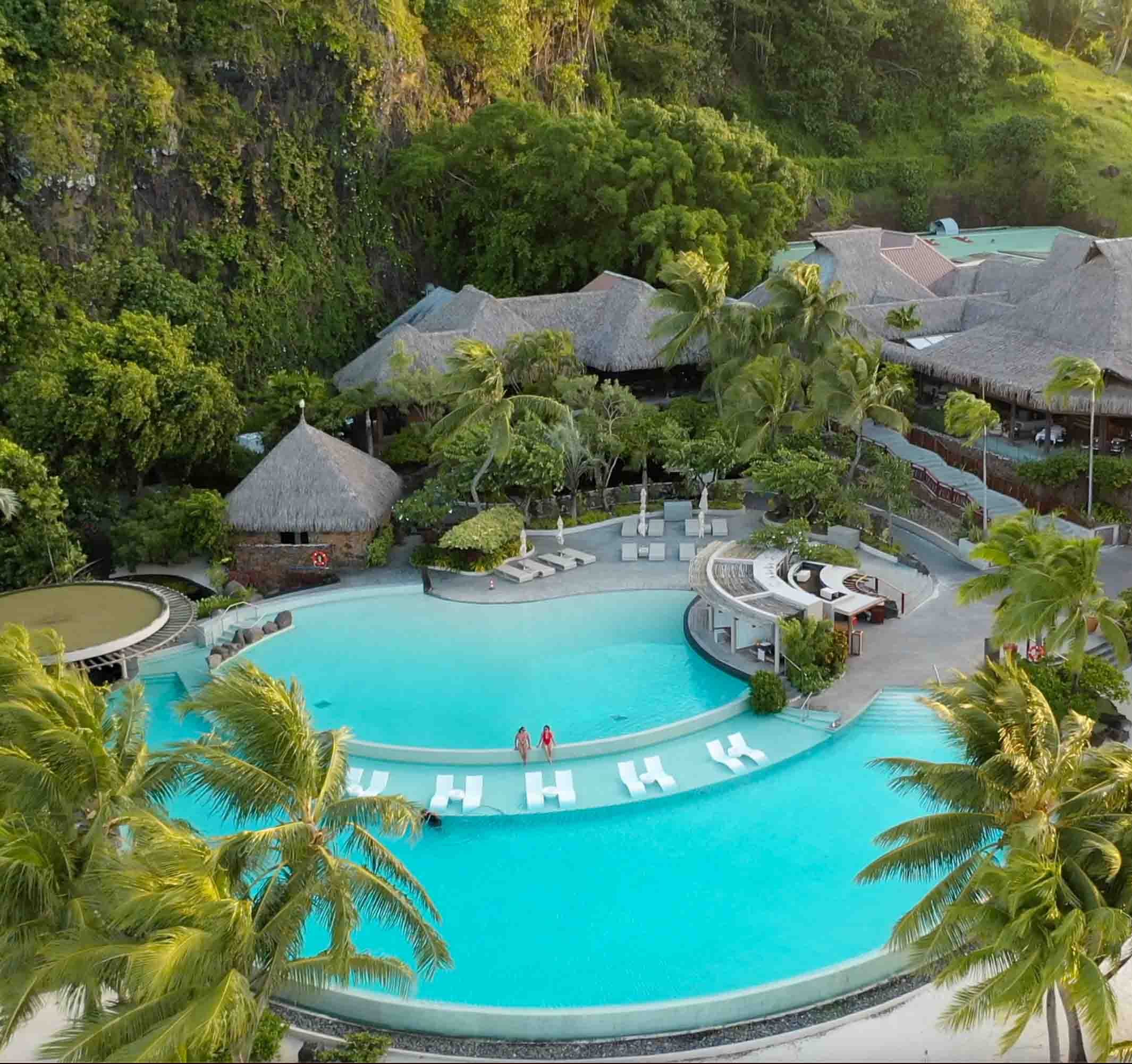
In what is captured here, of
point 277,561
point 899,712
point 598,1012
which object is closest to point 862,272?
point 277,561

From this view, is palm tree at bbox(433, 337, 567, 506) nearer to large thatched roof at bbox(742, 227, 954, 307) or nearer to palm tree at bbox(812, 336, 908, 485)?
palm tree at bbox(812, 336, 908, 485)

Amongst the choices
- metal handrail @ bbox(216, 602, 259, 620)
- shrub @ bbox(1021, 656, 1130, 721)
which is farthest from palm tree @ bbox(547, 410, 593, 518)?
shrub @ bbox(1021, 656, 1130, 721)

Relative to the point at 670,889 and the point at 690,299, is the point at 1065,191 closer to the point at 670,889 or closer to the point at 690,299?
the point at 690,299

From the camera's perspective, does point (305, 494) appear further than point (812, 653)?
Yes

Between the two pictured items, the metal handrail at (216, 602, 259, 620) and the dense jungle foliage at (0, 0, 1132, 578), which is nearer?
the metal handrail at (216, 602, 259, 620)

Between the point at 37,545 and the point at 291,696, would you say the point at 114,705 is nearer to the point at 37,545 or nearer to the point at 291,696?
the point at 37,545

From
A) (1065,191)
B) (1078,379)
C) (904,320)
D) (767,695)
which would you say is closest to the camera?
(767,695)

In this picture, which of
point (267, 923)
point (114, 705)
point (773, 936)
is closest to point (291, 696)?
point (267, 923)
